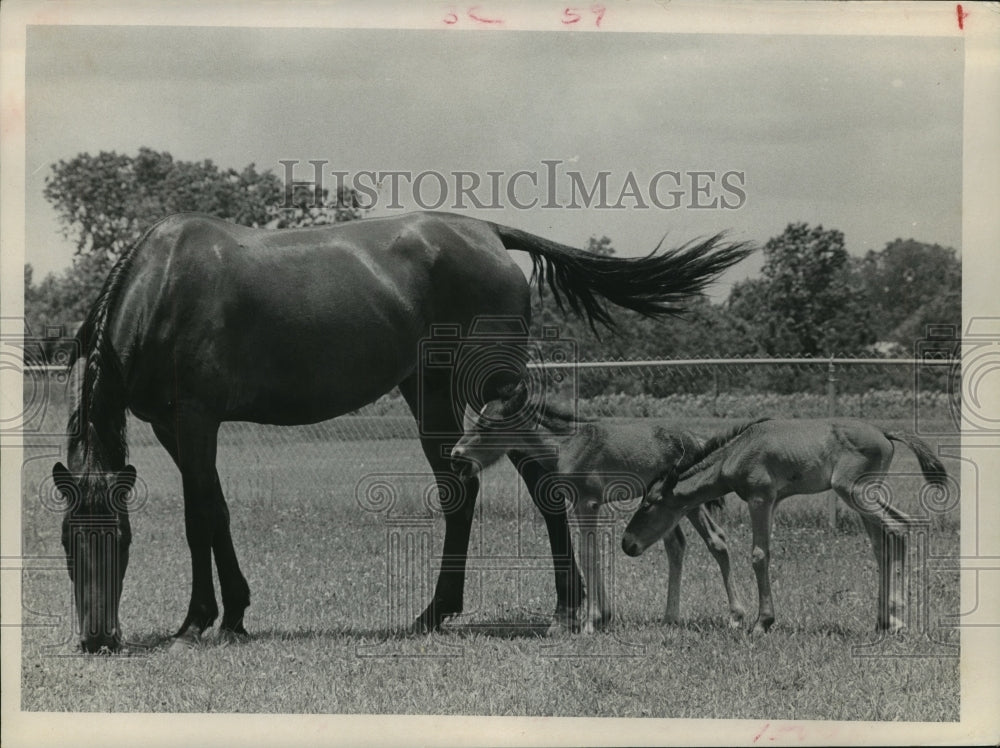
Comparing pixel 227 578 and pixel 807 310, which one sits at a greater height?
pixel 807 310

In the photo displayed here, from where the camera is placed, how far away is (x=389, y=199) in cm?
739

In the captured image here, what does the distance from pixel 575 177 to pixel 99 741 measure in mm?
4387

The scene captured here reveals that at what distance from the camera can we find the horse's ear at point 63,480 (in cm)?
605

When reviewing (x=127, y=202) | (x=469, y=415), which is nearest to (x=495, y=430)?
(x=469, y=415)

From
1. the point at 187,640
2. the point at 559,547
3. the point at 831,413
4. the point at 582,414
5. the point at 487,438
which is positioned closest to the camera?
the point at 187,640

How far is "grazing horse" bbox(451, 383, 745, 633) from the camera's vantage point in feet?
22.2

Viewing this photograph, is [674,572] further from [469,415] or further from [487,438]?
[469,415]

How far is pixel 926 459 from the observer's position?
659 centimetres

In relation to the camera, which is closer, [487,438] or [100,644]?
[100,644]

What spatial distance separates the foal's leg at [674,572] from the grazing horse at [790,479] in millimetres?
335

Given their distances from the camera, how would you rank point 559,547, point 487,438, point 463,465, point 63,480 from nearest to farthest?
point 63,480
point 487,438
point 463,465
point 559,547

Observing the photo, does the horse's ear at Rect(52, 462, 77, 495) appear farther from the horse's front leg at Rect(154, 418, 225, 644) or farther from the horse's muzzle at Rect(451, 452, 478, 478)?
the horse's muzzle at Rect(451, 452, 478, 478)

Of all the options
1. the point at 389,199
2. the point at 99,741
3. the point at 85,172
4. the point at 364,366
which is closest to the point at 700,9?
the point at 389,199

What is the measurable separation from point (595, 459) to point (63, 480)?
3.11 metres
